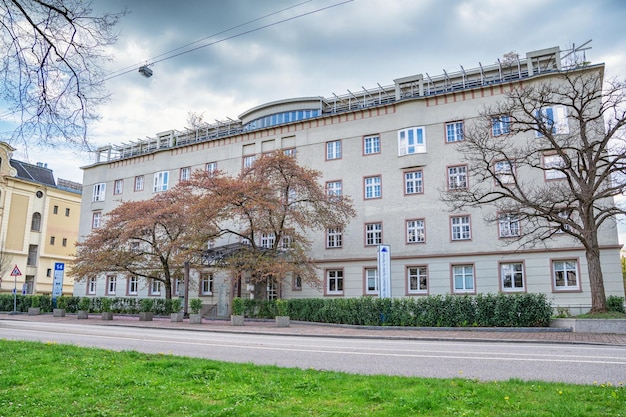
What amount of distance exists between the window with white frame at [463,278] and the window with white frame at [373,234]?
17.6 feet

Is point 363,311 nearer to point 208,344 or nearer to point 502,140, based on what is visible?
point 208,344

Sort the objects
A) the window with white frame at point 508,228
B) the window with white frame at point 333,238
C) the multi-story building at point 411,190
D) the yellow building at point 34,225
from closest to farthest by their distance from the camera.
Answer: the multi-story building at point 411,190
the window with white frame at point 508,228
the window with white frame at point 333,238
the yellow building at point 34,225

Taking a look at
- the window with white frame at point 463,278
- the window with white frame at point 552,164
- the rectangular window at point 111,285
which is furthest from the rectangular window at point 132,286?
the window with white frame at point 552,164

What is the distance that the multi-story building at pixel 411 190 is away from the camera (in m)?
29.1

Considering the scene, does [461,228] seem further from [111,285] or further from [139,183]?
[111,285]

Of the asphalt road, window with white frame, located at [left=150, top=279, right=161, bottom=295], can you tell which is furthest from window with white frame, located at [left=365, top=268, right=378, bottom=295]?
window with white frame, located at [left=150, top=279, right=161, bottom=295]

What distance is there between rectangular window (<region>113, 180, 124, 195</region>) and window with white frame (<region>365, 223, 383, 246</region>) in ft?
89.8

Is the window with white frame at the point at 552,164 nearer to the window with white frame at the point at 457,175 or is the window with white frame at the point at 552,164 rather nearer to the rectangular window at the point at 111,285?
the window with white frame at the point at 457,175

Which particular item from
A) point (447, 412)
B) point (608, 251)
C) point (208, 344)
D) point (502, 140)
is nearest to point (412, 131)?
point (502, 140)

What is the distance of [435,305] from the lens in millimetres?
22734

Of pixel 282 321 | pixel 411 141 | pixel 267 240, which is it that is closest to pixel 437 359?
pixel 282 321

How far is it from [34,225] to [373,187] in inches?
1910

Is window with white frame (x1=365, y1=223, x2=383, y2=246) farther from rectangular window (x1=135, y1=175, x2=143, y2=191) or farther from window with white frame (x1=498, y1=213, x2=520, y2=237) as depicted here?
rectangular window (x1=135, y1=175, x2=143, y2=191)

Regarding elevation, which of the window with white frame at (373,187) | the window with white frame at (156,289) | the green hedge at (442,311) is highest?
the window with white frame at (373,187)
